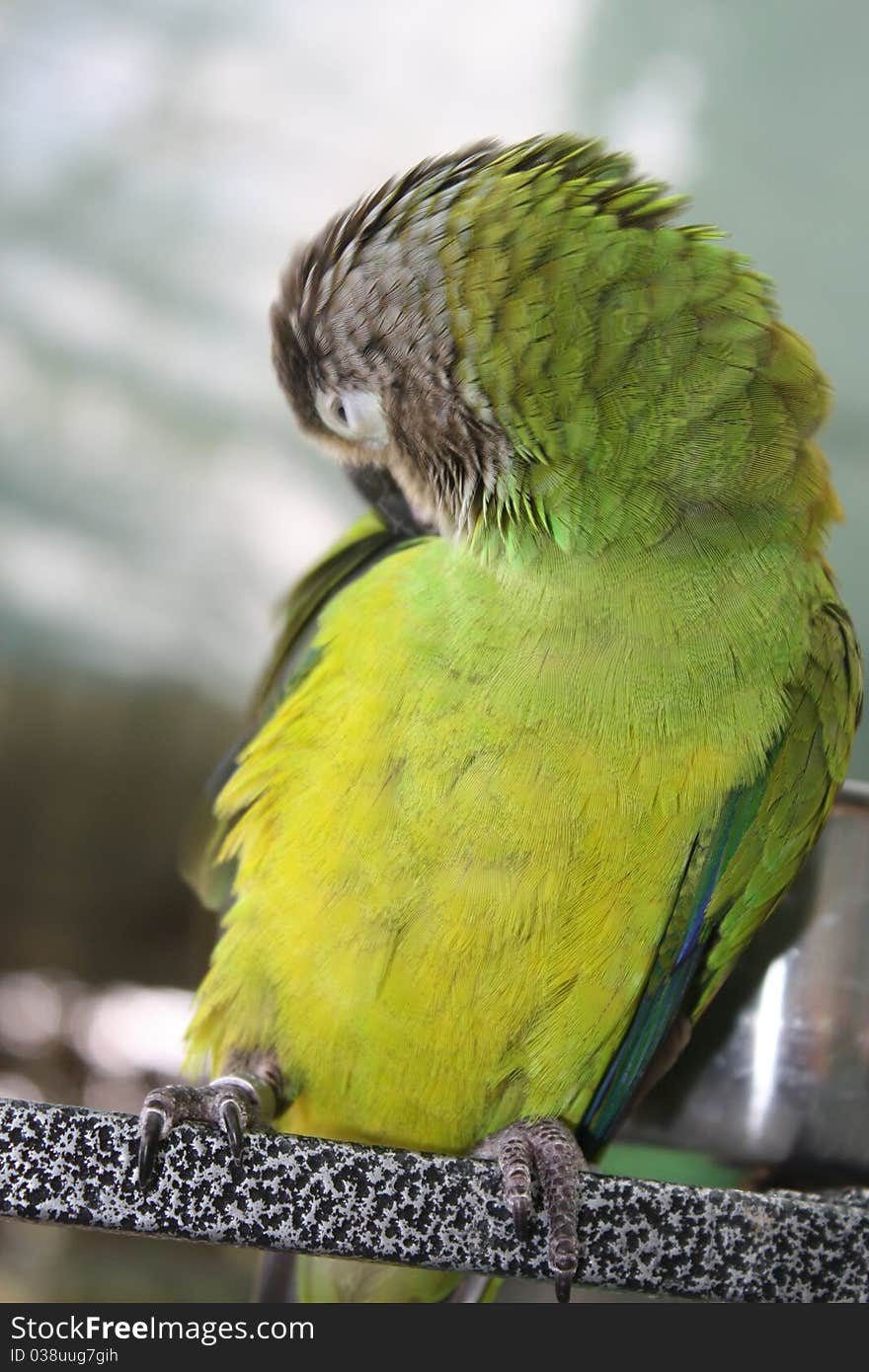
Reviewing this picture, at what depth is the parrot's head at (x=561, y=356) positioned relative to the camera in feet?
2.61

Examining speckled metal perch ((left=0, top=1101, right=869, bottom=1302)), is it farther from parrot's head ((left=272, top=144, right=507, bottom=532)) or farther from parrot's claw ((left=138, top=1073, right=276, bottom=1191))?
parrot's head ((left=272, top=144, right=507, bottom=532))

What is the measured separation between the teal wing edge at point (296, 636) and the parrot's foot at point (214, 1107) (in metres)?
0.21

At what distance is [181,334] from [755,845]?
7.07 feet

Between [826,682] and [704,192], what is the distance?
1620mm

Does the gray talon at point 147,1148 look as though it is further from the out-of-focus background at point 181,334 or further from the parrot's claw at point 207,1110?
the out-of-focus background at point 181,334

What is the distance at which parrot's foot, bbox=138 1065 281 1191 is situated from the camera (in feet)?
1.68

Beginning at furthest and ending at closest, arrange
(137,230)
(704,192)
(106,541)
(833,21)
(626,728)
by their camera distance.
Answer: (106,541) → (137,230) → (704,192) → (833,21) → (626,728)

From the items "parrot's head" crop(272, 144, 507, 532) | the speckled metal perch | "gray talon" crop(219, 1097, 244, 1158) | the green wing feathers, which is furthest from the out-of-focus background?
"gray talon" crop(219, 1097, 244, 1158)

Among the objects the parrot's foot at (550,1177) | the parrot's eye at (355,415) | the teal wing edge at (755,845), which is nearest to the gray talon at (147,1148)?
the parrot's foot at (550,1177)

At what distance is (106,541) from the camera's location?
2.82m

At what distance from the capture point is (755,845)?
844 millimetres

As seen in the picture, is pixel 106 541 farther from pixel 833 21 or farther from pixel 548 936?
pixel 548 936

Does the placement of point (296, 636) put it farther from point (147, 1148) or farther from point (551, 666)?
point (147, 1148)
